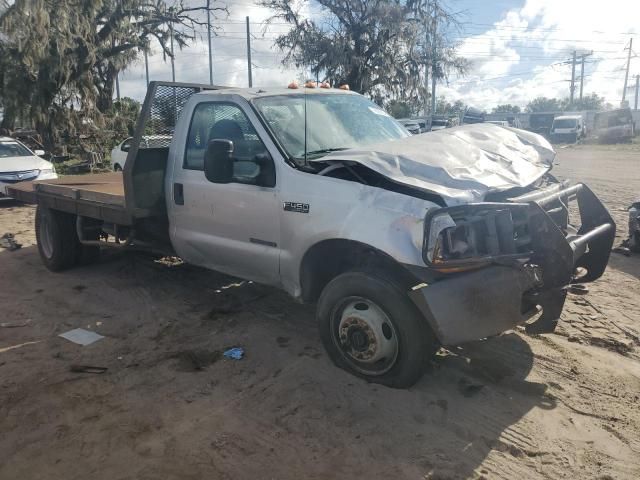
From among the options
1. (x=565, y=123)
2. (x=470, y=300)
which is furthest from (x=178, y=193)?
(x=565, y=123)

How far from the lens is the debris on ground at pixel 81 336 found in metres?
4.88

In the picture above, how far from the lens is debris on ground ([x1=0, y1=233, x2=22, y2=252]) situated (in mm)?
8617

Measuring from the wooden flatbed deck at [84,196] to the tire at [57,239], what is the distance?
0.63 ft

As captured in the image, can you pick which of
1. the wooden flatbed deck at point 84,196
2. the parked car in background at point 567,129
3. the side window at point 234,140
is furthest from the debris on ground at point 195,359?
the parked car in background at point 567,129

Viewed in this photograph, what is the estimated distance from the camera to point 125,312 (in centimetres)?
560

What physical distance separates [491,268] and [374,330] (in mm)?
886

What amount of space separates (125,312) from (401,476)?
3620 mm

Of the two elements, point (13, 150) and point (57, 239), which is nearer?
point (57, 239)

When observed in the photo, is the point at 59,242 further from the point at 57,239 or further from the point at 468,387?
the point at 468,387

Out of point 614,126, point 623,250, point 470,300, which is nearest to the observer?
point 470,300

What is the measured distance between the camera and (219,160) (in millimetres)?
4207

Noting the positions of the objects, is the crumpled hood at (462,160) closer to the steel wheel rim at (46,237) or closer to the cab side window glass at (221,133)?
the cab side window glass at (221,133)

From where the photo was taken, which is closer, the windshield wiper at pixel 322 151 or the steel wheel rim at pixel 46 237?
the windshield wiper at pixel 322 151

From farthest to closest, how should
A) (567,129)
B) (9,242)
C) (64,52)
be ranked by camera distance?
(567,129) → (64,52) → (9,242)
